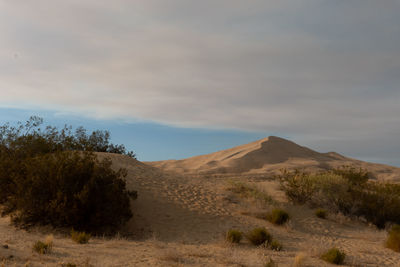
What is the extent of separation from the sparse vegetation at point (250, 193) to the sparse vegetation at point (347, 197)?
1.56 metres

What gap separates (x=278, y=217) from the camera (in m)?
14.5

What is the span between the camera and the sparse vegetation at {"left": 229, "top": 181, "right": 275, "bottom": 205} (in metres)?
17.1

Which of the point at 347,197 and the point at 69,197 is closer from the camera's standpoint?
the point at 69,197

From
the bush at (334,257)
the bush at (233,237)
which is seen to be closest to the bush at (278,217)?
the bush at (233,237)

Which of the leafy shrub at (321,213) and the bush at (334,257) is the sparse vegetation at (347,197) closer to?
the leafy shrub at (321,213)

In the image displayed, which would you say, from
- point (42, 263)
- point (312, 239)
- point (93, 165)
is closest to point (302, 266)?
point (312, 239)

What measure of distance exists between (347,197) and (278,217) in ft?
18.5

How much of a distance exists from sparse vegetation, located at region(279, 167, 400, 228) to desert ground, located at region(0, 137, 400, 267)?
0.73m

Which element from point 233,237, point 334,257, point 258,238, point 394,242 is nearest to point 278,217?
point 258,238

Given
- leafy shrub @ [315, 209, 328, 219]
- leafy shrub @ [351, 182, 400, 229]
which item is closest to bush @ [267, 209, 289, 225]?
leafy shrub @ [315, 209, 328, 219]

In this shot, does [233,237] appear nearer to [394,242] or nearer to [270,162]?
[394,242]

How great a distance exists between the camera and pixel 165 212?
14664mm

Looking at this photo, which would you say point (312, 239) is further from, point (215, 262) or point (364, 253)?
point (215, 262)

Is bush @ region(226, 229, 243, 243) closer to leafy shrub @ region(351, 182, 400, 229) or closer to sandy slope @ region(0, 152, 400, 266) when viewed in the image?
sandy slope @ region(0, 152, 400, 266)
